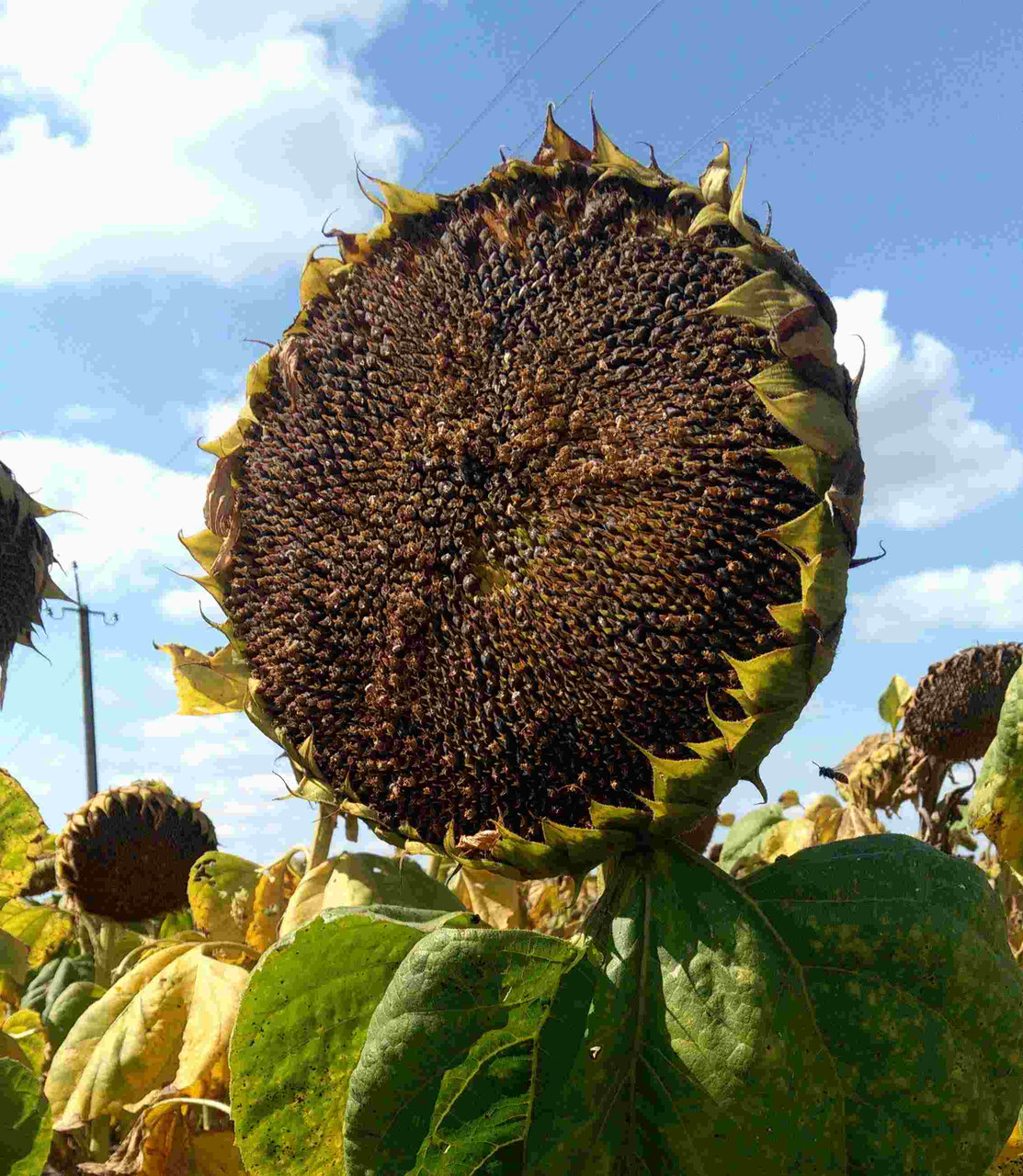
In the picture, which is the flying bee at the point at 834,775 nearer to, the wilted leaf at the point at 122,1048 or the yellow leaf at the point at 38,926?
the wilted leaf at the point at 122,1048

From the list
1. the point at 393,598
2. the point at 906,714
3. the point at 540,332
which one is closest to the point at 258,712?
the point at 393,598

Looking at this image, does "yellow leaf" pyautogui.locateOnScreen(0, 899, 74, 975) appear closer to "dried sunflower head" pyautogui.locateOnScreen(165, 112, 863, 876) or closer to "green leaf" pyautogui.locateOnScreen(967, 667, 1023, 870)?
"dried sunflower head" pyautogui.locateOnScreen(165, 112, 863, 876)

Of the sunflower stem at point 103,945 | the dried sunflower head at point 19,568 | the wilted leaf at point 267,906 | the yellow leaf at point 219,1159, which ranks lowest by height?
the yellow leaf at point 219,1159

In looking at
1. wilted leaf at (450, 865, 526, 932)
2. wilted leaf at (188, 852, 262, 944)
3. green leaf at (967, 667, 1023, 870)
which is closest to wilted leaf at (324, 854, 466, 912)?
wilted leaf at (450, 865, 526, 932)

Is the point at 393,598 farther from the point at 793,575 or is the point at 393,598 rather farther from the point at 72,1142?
the point at 72,1142

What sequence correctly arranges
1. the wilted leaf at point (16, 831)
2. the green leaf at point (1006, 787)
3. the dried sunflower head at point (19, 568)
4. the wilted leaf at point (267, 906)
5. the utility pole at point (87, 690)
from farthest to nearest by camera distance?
the utility pole at point (87, 690) < the dried sunflower head at point (19, 568) < the wilted leaf at point (16, 831) < the wilted leaf at point (267, 906) < the green leaf at point (1006, 787)

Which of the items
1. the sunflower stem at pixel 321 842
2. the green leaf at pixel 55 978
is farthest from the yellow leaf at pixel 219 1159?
Result: the green leaf at pixel 55 978

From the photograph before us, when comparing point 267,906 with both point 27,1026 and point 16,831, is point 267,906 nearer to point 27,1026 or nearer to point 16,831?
point 27,1026
